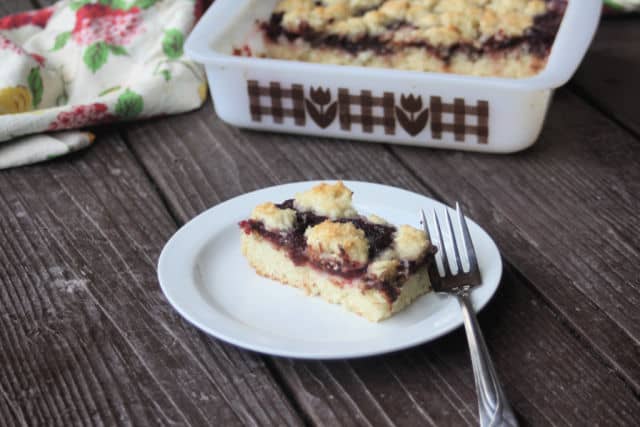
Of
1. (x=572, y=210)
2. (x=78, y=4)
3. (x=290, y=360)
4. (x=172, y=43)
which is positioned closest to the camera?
(x=290, y=360)

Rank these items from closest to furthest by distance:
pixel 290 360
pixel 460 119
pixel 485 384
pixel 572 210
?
pixel 485 384 < pixel 290 360 < pixel 572 210 < pixel 460 119

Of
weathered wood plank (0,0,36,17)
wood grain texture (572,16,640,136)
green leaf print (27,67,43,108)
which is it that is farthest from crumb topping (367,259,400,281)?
weathered wood plank (0,0,36,17)

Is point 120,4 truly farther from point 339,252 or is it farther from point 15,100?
point 339,252

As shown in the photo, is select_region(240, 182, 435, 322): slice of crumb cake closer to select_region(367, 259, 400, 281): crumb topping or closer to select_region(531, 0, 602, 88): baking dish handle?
select_region(367, 259, 400, 281): crumb topping

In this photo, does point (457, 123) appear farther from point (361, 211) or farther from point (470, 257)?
point (470, 257)

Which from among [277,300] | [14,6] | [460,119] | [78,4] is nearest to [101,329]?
[277,300]

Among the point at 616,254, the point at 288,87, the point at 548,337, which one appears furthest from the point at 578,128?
the point at 548,337

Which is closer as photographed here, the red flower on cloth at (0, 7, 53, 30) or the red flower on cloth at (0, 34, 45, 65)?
the red flower on cloth at (0, 34, 45, 65)
